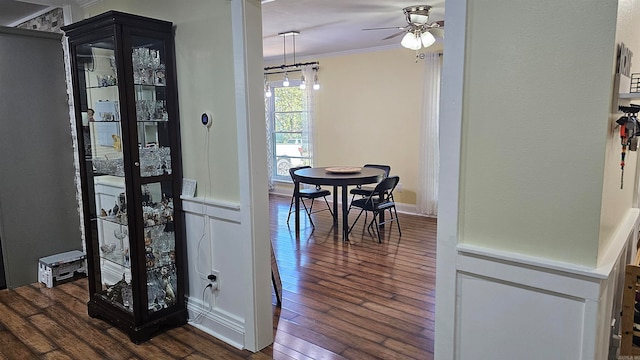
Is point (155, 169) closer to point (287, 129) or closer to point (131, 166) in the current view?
point (131, 166)

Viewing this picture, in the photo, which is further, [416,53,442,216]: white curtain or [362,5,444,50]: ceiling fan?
[416,53,442,216]: white curtain

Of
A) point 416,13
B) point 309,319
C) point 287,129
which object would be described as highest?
point 416,13

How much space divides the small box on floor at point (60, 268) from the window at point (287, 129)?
4475mm

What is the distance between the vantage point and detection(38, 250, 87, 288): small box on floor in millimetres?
3766

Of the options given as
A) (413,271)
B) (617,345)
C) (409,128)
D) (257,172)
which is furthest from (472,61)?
(409,128)

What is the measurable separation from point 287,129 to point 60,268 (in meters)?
5.07

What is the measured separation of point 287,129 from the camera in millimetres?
8242

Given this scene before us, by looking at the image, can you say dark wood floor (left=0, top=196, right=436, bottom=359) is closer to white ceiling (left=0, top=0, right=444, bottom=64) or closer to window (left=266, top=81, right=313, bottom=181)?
white ceiling (left=0, top=0, right=444, bottom=64)

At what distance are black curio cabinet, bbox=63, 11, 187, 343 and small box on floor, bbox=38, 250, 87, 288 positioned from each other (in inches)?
31.5

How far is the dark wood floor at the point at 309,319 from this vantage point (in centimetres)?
269

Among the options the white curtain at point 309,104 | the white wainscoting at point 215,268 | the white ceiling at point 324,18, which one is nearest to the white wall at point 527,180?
the white wainscoting at point 215,268

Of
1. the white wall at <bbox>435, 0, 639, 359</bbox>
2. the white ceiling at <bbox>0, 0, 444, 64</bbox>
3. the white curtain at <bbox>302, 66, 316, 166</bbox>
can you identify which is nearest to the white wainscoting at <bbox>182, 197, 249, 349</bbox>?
the white wall at <bbox>435, 0, 639, 359</bbox>

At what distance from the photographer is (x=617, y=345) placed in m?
2.31

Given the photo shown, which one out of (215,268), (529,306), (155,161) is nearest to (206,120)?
(155,161)
